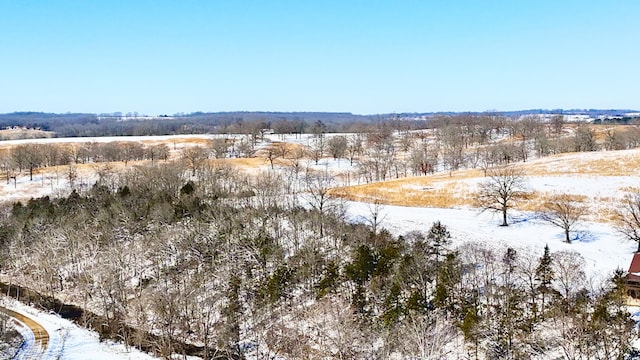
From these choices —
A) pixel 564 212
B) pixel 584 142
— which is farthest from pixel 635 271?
pixel 584 142

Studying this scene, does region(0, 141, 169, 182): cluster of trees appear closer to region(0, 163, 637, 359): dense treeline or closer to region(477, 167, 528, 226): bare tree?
region(0, 163, 637, 359): dense treeline

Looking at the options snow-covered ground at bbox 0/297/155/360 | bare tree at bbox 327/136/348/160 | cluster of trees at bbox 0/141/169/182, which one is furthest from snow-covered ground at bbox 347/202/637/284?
cluster of trees at bbox 0/141/169/182

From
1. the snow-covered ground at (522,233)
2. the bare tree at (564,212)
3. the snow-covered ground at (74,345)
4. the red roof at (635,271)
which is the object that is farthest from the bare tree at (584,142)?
the snow-covered ground at (74,345)

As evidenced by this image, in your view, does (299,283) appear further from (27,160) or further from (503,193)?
(27,160)

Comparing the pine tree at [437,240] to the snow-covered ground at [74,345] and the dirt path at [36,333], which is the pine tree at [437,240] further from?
the dirt path at [36,333]

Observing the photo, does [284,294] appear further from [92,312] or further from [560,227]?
[560,227]
